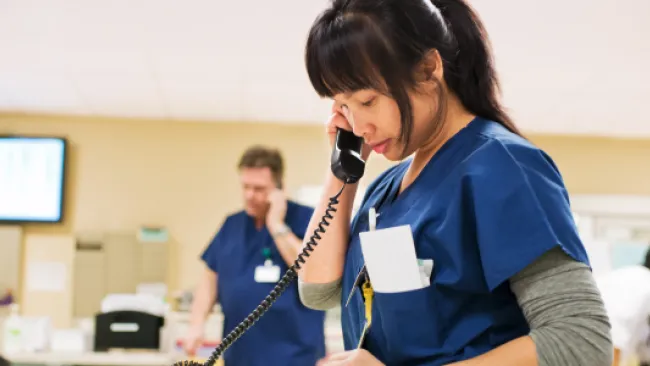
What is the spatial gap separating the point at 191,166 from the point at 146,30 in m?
2.27

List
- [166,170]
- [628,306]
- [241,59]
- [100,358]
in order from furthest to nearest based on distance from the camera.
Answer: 1. [166,170]
2. [241,59]
3. [100,358]
4. [628,306]

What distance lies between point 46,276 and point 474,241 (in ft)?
18.6

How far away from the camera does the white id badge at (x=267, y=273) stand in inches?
108

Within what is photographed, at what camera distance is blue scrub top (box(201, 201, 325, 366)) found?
2658 mm

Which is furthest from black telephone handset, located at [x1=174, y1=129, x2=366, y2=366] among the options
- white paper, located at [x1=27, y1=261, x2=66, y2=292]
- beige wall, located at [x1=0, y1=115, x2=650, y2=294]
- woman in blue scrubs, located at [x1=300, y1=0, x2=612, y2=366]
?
white paper, located at [x1=27, y1=261, x2=66, y2=292]

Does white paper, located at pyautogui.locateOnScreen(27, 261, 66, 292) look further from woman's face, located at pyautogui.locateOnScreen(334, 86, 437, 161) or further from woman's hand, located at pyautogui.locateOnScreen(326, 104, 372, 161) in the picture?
woman's face, located at pyautogui.locateOnScreen(334, 86, 437, 161)

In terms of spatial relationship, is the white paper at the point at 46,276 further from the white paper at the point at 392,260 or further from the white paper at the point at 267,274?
the white paper at the point at 392,260

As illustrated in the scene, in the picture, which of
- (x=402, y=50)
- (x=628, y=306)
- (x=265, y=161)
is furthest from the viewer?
(x=265, y=161)

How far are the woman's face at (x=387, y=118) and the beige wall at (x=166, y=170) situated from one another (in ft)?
16.5

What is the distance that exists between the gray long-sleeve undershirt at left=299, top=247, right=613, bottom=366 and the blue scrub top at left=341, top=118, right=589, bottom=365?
2cm

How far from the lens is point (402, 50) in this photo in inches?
32.1

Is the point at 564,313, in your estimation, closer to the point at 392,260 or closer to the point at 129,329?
the point at 392,260

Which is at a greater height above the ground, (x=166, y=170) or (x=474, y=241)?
(x=166, y=170)

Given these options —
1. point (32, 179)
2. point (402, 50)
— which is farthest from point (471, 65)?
point (32, 179)
